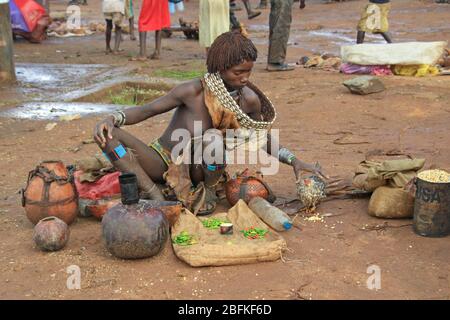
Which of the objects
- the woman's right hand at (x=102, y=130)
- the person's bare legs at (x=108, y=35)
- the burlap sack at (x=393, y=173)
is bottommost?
the burlap sack at (x=393, y=173)

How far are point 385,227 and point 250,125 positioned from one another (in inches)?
40.7

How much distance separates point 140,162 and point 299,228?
107 centimetres

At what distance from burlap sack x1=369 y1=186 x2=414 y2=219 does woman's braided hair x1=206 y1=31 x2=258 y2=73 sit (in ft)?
3.74

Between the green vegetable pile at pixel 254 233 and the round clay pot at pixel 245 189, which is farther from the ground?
the round clay pot at pixel 245 189

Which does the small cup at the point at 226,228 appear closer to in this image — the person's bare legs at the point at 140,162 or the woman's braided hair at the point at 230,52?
the person's bare legs at the point at 140,162

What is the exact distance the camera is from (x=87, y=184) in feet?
13.0

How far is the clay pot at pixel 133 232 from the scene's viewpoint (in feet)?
10.3

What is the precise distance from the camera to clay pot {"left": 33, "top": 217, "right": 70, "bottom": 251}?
129 inches

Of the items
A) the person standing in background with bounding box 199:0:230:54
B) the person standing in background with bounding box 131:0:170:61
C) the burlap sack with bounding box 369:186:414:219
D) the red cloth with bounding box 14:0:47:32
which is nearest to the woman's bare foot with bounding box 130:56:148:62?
the person standing in background with bounding box 131:0:170:61

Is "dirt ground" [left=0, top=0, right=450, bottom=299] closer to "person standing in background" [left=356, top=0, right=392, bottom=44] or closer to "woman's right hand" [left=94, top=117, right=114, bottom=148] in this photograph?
"woman's right hand" [left=94, top=117, right=114, bottom=148]

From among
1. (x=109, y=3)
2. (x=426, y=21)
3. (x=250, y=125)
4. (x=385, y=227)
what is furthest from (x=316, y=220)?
(x=426, y=21)

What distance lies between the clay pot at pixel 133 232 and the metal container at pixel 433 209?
145cm

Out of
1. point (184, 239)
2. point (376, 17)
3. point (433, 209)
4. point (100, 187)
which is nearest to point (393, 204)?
point (433, 209)

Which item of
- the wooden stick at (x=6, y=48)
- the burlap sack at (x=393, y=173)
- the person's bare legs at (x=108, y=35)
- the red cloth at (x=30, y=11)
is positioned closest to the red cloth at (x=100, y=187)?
the burlap sack at (x=393, y=173)
